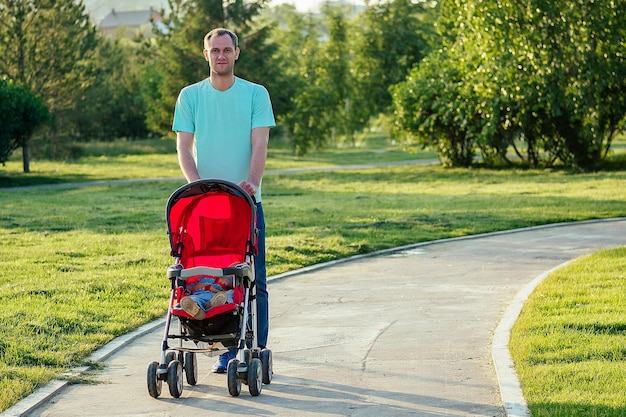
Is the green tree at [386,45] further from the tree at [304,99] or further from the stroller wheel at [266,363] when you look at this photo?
the stroller wheel at [266,363]

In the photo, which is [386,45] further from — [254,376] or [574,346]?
[254,376]

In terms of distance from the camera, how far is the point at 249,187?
6770mm

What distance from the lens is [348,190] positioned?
2811cm

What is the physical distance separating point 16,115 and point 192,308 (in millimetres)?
29341

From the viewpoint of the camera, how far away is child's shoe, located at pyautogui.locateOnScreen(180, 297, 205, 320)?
6.37 m

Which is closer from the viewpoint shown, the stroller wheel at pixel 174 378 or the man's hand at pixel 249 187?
the stroller wheel at pixel 174 378

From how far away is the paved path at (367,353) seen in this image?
633 cm

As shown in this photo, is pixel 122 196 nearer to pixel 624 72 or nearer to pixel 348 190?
pixel 348 190

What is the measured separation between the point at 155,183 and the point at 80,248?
1796 centimetres

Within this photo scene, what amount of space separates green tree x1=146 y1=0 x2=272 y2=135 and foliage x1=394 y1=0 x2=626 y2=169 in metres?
12.5

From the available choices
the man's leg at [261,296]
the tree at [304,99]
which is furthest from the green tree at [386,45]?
the man's leg at [261,296]

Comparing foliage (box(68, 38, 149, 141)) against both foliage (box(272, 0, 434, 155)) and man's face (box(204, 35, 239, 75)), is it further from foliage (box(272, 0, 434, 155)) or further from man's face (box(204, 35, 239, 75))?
man's face (box(204, 35, 239, 75))

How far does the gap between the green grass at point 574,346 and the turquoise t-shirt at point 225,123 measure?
85.7 inches

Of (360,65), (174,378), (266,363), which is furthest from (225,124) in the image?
(360,65)
